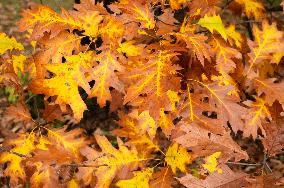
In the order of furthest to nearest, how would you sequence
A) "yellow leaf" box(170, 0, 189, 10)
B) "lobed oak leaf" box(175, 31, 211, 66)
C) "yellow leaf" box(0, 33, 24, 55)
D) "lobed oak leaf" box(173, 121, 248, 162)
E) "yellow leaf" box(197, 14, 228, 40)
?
"yellow leaf" box(0, 33, 24, 55), "yellow leaf" box(170, 0, 189, 10), "yellow leaf" box(197, 14, 228, 40), "lobed oak leaf" box(175, 31, 211, 66), "lobed oak leaf" box(173, 121, 248, 162)

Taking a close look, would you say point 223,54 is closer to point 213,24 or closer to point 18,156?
point 213,24

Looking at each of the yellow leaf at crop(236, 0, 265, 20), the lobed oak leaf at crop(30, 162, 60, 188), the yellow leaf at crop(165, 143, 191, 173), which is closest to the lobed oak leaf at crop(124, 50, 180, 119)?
the yellow leaf at crop(165, 143, 191, 173)

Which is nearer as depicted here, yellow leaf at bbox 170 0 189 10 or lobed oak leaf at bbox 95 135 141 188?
yellow leaf at bbox 170 0 189 10

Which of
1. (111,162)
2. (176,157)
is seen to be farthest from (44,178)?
(176,157)

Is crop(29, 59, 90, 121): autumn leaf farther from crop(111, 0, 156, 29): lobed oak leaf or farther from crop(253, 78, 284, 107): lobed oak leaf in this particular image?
crop(253, 78, 284, 107): lobed oak leaf

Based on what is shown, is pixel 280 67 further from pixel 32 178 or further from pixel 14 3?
pixel 14 3
